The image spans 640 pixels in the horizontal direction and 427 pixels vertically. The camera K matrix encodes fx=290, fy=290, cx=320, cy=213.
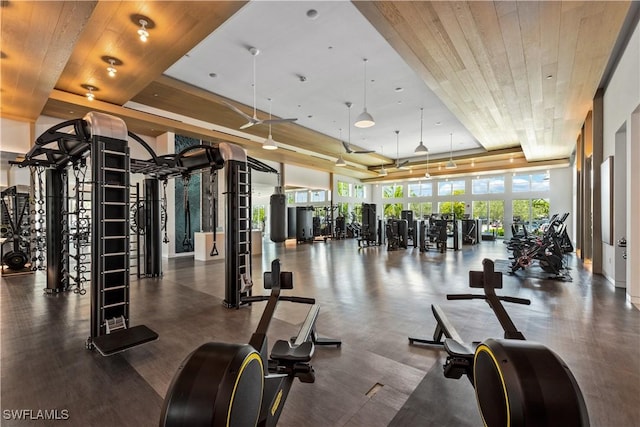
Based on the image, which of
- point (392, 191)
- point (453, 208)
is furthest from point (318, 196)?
point (453, 208)

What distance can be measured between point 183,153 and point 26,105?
4.24 meters

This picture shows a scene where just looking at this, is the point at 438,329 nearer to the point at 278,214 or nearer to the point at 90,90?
the point at 278,214

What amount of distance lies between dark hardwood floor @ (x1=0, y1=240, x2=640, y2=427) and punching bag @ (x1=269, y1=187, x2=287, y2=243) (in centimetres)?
231

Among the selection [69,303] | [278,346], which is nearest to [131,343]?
[278,346]

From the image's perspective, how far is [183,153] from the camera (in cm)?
452

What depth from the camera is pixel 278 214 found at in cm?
778

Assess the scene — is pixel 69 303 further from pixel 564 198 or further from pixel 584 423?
pixel 564 198

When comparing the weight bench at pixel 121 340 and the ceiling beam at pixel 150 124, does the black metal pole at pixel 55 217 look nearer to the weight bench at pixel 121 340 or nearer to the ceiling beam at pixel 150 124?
the ceiling beam at pixel 150 124

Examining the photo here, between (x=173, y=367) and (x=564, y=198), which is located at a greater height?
(x=564, y=198)

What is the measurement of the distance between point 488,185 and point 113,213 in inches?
679

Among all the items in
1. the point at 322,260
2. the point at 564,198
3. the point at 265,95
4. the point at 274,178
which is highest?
the point at 265,95

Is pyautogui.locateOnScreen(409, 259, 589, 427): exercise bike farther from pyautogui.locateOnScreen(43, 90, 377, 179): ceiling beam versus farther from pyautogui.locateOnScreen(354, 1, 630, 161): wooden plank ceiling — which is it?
pyautogui.locateOnScreen(43, 90, 377, 179): ceiling beam

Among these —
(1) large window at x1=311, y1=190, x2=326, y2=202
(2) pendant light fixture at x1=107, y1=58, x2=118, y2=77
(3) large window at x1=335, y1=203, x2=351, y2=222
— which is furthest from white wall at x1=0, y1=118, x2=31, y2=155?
(1) large window at x1=311, y1=190, x2=326, y2=202

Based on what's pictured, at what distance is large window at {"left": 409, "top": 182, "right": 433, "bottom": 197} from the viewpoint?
59.1 feet
